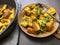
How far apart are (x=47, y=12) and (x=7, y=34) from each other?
23 centimetres

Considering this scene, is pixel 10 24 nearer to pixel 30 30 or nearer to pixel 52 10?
pixel 30 30

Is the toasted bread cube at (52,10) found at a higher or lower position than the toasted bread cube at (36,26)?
higher

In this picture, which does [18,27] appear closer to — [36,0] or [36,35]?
[36,35]

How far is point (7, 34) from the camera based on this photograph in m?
0.79

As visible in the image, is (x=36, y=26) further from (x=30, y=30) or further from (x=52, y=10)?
(x=52, y=10)

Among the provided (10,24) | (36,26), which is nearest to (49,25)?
(36,26)

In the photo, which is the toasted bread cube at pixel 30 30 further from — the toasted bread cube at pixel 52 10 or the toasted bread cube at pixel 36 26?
the toasted bread cube at pixel 52 10

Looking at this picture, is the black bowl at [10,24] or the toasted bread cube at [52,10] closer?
the black bowl at [10,24]

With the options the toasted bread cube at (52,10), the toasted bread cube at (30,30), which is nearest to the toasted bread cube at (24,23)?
the toasted bread cube at (30,30)

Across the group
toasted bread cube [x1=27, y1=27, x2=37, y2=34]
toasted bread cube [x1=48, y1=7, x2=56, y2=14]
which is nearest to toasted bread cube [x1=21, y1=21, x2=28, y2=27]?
toasted bread cube [x1=27, y1=27, x2=37, y2=34]

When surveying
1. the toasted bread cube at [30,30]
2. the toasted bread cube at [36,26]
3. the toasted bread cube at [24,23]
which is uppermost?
the toasted bread cube at [24,23]

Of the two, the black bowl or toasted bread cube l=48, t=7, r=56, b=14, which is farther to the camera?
toasted bread cube l=48, t=7, r=56, b=14

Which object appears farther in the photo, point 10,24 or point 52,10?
point 52,10

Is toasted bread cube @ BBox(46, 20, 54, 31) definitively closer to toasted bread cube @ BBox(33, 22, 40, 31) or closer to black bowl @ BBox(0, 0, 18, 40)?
toasted bread cube @ BBox(33, 22, 40, 31)
